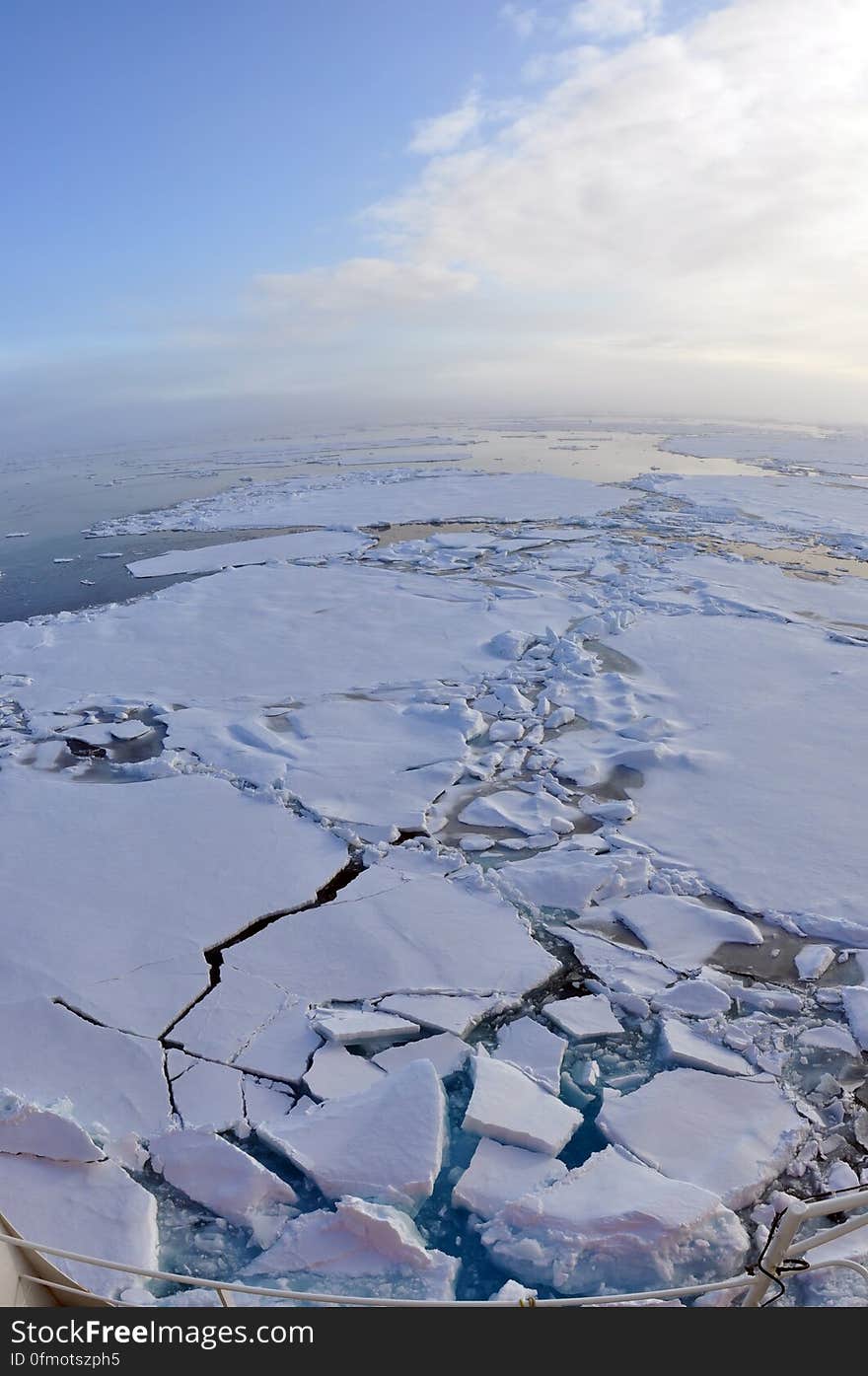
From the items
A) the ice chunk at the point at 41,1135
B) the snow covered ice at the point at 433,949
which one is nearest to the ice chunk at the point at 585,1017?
the snow covered ice at the point at 433,949

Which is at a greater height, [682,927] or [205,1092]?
[682,927]

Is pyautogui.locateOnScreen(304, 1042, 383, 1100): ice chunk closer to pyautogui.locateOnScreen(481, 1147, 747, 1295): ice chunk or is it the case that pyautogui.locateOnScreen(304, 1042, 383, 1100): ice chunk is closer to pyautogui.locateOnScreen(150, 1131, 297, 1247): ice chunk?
pyautogui.locateOnScreen(150, 1131, 297, 1247): ice chunk

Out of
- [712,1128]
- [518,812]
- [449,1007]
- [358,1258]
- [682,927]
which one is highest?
[518,812]

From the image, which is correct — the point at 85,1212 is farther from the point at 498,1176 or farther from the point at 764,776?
the point at 764,776

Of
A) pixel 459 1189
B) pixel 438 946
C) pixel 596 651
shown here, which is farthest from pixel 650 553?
pixel 459 1189

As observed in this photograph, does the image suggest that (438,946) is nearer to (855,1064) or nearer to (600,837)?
(600,837)

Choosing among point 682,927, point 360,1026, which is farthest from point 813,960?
point 360,1026
